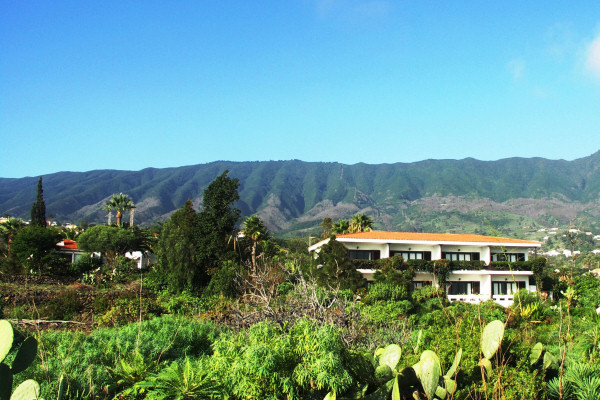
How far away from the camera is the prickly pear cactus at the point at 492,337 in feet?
18.3

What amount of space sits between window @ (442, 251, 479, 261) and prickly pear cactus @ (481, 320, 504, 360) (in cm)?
3030

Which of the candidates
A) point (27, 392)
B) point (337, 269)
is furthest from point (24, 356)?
point (337, 269)

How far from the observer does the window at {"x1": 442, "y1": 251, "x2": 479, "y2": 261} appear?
115 feet

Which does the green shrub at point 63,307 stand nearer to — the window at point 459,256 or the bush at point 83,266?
the bush at point 83,266

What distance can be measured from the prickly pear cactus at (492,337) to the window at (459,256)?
30300mm

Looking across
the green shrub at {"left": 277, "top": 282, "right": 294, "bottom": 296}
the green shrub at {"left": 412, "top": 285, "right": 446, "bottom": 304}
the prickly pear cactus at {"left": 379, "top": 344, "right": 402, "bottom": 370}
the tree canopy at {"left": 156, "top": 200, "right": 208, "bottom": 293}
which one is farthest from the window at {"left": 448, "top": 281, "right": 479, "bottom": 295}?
the prickly pear cactus at {"left": 379, "top": 344, "right": 402, "bottom": 370}

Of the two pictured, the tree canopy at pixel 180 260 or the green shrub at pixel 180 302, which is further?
the tree canopy at pixel 180 260

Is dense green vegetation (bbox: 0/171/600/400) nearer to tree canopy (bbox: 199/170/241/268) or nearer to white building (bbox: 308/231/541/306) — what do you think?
tree canopy (bbox: 199/170/241/268)

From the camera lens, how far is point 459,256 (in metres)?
35.4

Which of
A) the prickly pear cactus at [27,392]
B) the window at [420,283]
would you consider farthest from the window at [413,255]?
the prickly pear cactus at [27,392]

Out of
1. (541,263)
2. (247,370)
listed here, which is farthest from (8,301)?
(541,263)

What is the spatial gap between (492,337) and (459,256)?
31170mm

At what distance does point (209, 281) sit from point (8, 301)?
10.2 m

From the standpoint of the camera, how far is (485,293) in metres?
33.9
